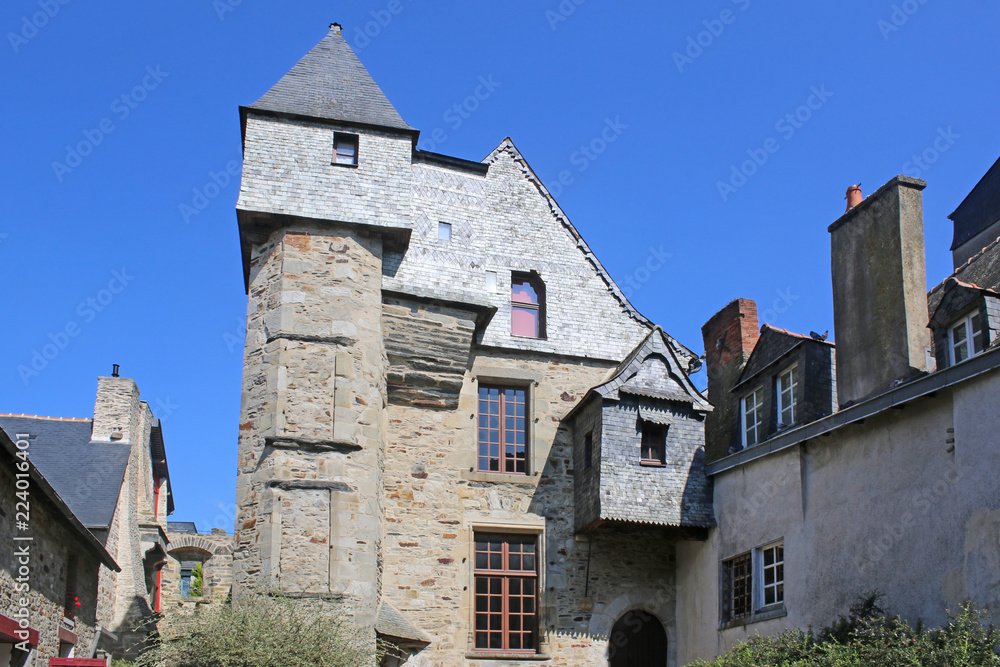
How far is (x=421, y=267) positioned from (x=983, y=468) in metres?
8.42

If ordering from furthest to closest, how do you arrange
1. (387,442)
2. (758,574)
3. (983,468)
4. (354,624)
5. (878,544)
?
(387,442) → (758,574) → (354,624) → (878,544) → (983,468)

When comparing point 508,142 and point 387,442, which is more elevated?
point 508,142

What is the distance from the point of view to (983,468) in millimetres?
9906

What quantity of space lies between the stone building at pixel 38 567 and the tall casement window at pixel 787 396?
9.36 meters

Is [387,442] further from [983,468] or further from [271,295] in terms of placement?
[983,468]

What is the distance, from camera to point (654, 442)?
588 inches

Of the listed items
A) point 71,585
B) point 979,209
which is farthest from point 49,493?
point 979,209

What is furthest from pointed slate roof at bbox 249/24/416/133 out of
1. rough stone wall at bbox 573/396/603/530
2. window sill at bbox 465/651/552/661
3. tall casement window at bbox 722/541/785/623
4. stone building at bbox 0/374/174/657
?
tall casement window at bbox 722/541/785/623

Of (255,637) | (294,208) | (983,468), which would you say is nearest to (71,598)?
(255,637)

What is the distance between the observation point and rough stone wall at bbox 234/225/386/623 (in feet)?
41.1

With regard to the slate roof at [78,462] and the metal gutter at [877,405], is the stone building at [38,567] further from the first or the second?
the metal gutter at [877,405]

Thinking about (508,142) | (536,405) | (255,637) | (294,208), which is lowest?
(255,637)

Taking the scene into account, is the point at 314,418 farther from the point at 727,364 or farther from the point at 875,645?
the point at 727,364

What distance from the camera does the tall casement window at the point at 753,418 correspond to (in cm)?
1498
